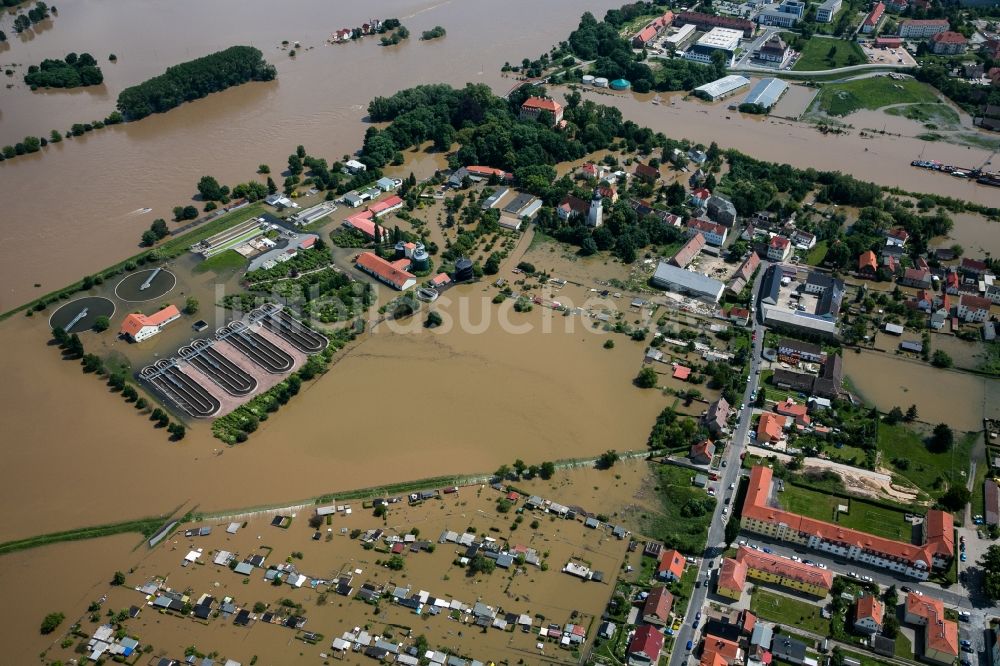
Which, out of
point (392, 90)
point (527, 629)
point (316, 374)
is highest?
point (392, 90)

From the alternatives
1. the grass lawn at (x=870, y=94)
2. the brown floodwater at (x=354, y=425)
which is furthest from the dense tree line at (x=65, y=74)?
the grass lawn at (x=870, y=94)

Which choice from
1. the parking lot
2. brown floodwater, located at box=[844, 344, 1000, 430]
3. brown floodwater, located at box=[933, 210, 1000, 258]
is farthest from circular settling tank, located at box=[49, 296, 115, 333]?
the parking lot

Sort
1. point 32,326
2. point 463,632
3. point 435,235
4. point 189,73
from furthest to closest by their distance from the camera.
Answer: point 189,73 → point 435,235 → point 32,326 → point 463,632

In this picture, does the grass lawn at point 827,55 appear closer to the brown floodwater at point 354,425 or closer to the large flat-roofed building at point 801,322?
the large flat-roofed building at point 801,322

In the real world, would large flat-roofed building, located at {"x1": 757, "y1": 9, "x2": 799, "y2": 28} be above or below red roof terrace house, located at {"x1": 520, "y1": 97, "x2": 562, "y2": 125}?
above

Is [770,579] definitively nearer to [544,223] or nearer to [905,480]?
[905,480]

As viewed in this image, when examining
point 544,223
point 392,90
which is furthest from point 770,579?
point 392,90

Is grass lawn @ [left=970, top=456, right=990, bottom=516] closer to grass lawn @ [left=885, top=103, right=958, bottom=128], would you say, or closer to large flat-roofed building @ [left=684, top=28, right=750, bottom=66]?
grass lawn @ [left=885, top=103, right=958, bottom=128]
